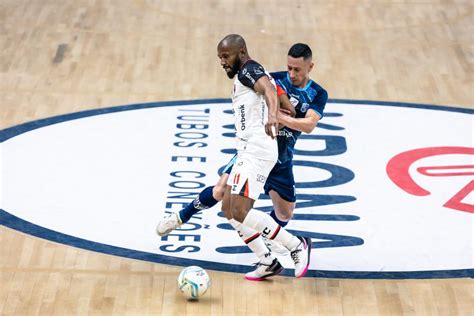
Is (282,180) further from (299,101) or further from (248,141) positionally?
(299,101)

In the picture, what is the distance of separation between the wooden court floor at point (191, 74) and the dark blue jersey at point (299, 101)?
118cm

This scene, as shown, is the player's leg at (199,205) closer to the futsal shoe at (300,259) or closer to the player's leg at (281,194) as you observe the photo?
the player's leg at (281,194)

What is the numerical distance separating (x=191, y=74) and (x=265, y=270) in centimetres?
539

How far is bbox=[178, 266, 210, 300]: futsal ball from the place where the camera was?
8523 mm

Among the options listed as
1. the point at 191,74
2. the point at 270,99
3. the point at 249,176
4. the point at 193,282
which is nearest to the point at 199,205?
the point at 249,176

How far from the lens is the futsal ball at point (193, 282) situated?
8.52 meters

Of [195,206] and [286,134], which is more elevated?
[286,134]

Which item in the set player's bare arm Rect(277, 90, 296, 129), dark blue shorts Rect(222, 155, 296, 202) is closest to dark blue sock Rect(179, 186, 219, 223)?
dark blue shorts Rect(222, 155, 296, 202)

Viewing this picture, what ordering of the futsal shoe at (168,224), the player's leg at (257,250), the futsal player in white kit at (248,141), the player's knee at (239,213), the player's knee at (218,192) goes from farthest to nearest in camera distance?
the futsal shoe at (168,224) → the player's knee at (218,192) → the player's leg at (257,250) → the player's knee at (239,213) → the futsal player in white kit at (248,141)

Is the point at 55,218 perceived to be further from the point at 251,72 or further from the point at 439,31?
the point at 439,31

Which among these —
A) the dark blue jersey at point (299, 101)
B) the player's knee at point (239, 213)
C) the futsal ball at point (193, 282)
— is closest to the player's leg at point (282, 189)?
the dark blue jersey at point (299, 101)

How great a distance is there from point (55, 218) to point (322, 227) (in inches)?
101

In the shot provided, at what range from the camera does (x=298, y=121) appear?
860 cm

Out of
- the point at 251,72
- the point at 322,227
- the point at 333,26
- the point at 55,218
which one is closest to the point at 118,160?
the point at 55,218
